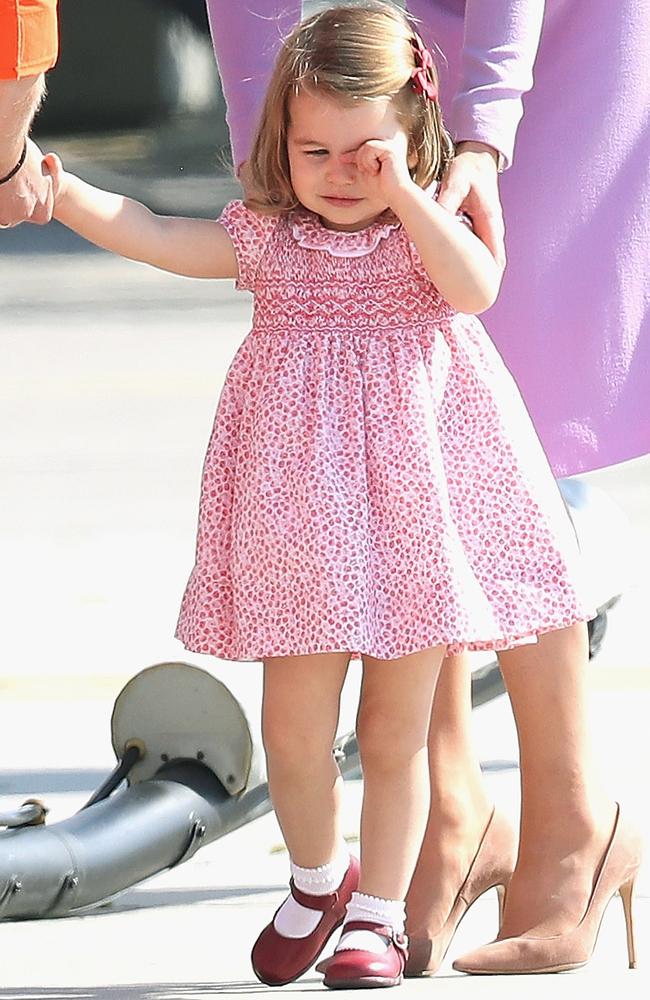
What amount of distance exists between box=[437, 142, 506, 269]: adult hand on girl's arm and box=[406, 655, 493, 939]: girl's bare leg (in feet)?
2.01

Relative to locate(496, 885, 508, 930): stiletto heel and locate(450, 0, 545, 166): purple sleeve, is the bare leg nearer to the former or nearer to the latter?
locate(496, 885, 508, 930): stiletto heel

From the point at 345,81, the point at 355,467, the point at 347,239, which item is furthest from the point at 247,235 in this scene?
the point at 355,467

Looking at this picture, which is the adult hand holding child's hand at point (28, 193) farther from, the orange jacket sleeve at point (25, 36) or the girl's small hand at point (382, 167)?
the girl's small hand at point (382, 167)

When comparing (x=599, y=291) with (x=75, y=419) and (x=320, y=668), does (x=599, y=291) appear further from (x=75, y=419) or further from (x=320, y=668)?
(x=75, y=419)

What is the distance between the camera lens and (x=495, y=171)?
8.79 ft

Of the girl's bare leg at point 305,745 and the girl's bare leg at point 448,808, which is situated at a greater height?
the girl's bare leg at point 305,745

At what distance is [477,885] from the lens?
2881 millimetres

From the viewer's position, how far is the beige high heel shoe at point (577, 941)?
273 centimetres

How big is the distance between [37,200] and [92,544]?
3302mm

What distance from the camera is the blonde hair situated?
100 inches

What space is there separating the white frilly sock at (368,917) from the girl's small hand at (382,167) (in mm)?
843

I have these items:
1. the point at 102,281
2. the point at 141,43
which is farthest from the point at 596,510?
the point at 141,43

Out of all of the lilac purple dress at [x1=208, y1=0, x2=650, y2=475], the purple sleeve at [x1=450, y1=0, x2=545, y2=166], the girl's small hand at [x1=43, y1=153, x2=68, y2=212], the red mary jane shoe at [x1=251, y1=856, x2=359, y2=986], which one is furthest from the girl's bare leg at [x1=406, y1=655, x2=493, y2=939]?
the girl's small hand at [x1=43, y1=153, x2=68, y2=212]

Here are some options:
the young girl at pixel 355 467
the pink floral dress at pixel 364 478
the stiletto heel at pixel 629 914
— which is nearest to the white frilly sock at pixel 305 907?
the young girl at pixel 355 467
